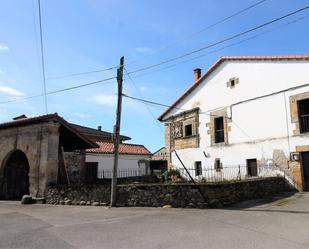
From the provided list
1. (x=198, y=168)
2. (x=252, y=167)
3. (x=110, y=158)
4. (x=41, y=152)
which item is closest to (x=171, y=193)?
(x=41, y=152)

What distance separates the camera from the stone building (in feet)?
52.7

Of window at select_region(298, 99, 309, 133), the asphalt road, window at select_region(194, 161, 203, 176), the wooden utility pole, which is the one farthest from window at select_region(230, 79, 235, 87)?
the asphalt road

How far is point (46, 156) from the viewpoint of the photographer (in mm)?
15953

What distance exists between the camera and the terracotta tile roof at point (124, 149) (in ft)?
91.7

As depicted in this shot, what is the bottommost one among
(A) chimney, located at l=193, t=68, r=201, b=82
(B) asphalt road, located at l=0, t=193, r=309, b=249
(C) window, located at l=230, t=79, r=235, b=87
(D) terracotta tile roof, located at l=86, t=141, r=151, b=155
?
(B) asphalt road, located at l=0, t=193, r=309, b=249

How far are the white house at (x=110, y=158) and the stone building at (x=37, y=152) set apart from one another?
5.22 meters

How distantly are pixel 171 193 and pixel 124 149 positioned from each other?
18.3m

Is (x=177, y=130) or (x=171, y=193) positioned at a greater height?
(x=177, y=130)

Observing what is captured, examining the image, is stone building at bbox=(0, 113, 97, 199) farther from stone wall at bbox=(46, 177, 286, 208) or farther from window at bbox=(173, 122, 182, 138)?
window at bbox=(173, 122, 182, 138)

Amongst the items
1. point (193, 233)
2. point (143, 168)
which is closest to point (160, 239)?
point (193, 233)

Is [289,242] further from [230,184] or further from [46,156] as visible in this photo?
[46,156]

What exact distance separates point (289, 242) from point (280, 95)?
11.5m

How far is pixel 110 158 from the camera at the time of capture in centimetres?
2811

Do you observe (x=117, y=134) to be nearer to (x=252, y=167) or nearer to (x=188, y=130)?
(x=252, y=167)
